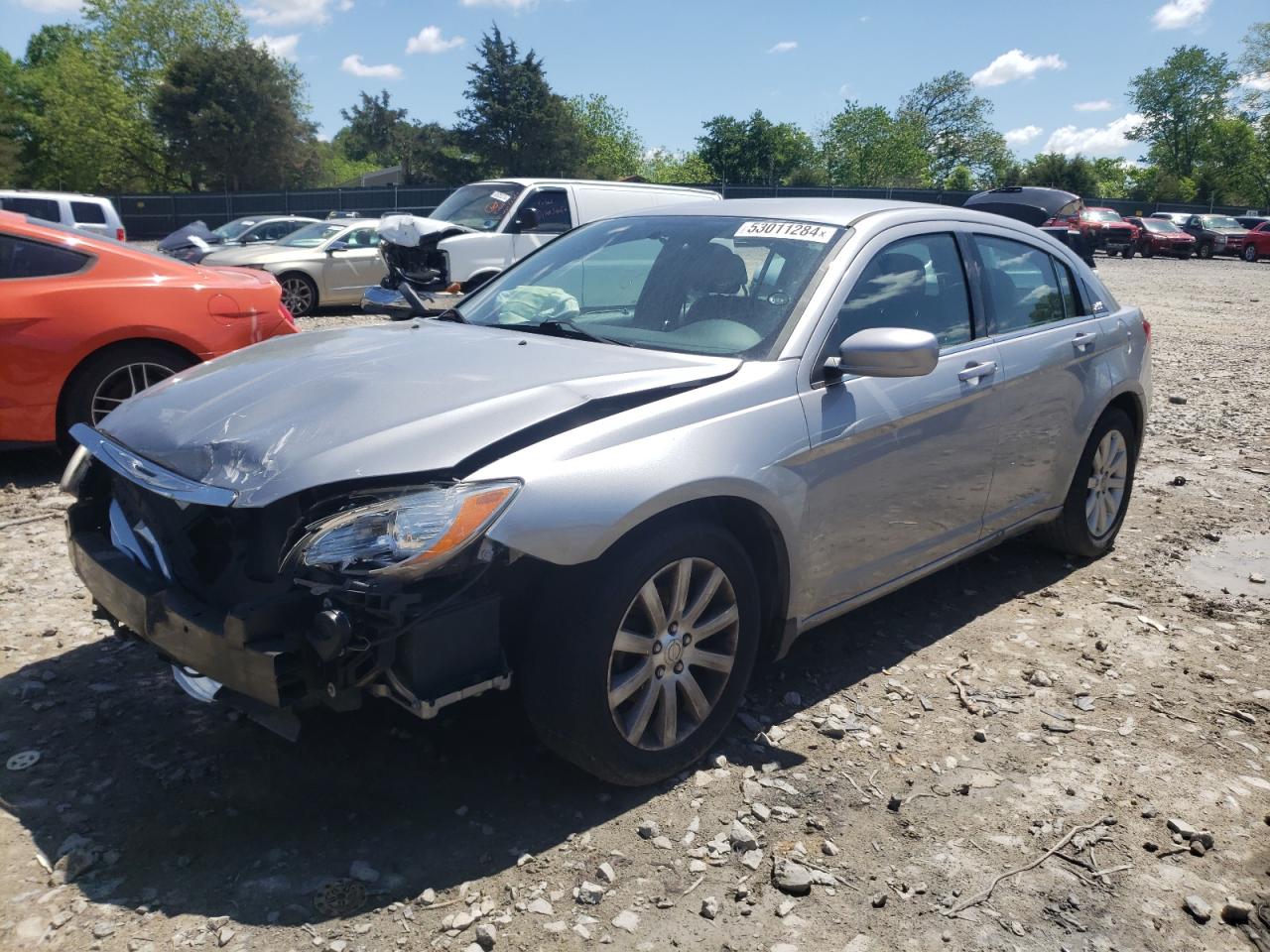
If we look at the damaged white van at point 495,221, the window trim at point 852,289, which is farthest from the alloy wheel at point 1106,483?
the damaged white van at point 495,221

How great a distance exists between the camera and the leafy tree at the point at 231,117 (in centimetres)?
5353

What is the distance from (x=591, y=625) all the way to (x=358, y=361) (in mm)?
1245

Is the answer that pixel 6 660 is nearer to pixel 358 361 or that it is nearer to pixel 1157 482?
pixel 358 361

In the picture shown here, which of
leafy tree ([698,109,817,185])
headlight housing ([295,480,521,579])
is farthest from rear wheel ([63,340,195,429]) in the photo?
leafy tree ([698,109,817,185])

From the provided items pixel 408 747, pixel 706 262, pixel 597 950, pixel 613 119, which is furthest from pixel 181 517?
pixel 613 119

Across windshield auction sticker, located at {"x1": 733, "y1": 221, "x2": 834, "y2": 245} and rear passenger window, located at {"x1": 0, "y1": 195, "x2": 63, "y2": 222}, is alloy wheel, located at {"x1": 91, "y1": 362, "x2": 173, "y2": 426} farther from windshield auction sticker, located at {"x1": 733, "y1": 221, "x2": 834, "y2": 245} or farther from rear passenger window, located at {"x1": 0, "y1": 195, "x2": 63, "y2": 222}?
rear passenger window, located at {"x1": 0, "y1": 195, "x2": 63, "y2": 222}

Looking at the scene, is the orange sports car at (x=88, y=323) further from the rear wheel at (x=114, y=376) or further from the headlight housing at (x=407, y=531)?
the headlight housing at (x=407, y=531)

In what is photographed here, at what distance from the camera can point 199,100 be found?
176ft

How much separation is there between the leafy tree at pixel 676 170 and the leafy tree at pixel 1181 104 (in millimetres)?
39094

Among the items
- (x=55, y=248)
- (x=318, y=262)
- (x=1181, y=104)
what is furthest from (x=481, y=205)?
(x=1181, y=104)

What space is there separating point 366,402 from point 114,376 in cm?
369

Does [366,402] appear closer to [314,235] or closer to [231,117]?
[314,235]

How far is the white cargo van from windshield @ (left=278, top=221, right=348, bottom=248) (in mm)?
4103

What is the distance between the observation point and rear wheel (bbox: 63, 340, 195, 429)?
5.70 m
